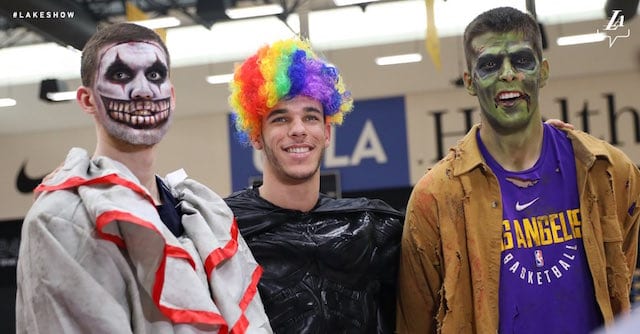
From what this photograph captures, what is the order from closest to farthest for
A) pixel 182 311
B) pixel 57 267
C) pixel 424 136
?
pixel 57 267, pixel 182 311, pixel 424 136

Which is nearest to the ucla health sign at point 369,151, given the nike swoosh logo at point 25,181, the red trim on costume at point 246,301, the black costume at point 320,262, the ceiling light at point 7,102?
the ceiling light at point 7,102

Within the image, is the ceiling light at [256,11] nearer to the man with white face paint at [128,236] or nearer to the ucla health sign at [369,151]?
the ucla health sign at [369,151]

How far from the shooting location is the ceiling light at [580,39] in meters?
11.6

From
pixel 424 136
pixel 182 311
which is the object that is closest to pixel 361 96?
pixel 424 136

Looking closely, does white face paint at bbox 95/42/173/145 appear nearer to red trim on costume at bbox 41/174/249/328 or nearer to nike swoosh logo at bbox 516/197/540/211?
red trim on costume at bbox 41/174/249/328

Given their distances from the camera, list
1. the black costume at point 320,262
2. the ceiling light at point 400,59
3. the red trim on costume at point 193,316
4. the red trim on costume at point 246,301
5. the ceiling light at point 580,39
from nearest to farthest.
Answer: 1. the red trim on costume at point 193,316
2. the red trim on costume at point 246,301
3. the black costume at point 320,262
4. the ceiling light at point 580,39
5. the ceiling light at point 400,59

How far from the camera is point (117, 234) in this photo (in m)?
2.04

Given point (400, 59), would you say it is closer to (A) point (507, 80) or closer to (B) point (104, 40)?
(A) point (507, 80)

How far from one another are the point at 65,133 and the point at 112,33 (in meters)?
12.9

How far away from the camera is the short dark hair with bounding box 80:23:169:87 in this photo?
234 cm

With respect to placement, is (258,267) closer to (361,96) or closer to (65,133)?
(361,96)

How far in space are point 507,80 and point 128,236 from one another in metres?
1.42

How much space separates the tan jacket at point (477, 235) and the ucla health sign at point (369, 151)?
1005 cm

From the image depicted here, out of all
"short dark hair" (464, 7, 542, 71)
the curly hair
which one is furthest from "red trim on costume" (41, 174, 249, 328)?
"short dark hair" (464, 7, 542, 71)
